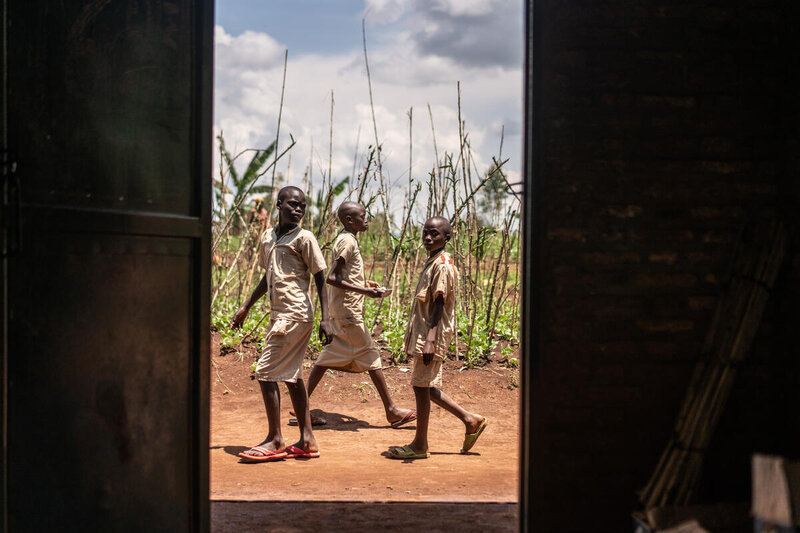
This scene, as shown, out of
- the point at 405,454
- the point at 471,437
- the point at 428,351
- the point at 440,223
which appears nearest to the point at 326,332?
the point at 428,351

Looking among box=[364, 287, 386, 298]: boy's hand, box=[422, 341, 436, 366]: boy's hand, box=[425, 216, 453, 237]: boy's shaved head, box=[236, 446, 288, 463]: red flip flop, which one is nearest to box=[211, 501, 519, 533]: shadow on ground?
box=[236, 446, 288, 463]: red flip flop

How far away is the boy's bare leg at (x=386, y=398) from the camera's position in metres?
5.57

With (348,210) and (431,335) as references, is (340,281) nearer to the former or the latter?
(348,210)

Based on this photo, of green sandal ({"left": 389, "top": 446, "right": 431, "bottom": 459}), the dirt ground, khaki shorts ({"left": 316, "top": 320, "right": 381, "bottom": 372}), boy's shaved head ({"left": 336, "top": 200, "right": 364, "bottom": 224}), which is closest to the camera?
the dirt ground

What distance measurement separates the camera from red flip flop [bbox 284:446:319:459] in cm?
474

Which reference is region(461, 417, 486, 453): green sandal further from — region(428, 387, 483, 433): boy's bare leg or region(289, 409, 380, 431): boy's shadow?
region(289, 409, 380, 431): boy's shadow

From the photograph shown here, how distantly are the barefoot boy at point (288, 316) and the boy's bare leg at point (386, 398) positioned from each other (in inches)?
35.7
